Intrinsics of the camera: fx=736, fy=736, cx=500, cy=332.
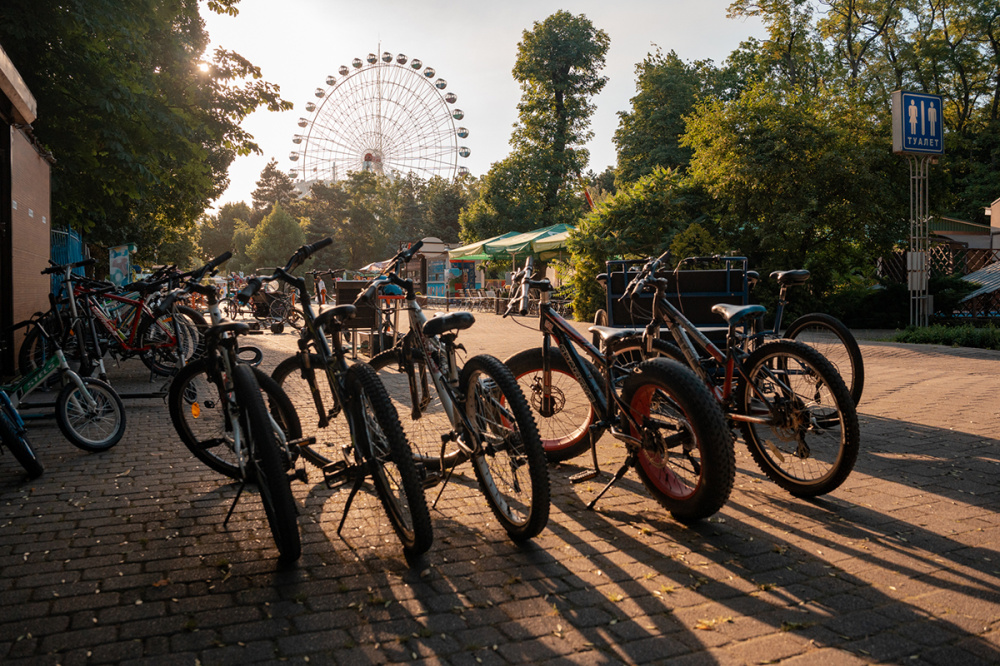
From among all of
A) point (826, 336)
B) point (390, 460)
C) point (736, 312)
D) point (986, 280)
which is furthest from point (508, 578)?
point (986, 280)

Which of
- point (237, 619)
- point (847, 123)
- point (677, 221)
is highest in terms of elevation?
point (847, 123)

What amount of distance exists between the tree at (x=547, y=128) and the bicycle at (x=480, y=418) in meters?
36.4

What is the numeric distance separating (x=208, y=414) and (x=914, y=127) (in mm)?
16922

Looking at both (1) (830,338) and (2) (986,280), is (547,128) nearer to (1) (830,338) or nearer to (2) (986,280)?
(2) (986,280)

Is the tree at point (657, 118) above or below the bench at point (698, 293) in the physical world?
above

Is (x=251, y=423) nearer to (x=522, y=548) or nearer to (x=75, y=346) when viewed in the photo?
(x=522, y=548)

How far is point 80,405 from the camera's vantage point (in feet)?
18.0

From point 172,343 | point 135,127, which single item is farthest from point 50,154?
point 172,343

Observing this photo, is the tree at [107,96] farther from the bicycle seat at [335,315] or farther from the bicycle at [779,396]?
the bicycle at [779,396]

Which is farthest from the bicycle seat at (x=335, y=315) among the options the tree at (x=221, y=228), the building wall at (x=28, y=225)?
the tree at (x=221, y=228)

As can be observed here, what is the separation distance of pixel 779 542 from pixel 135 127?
495 inches

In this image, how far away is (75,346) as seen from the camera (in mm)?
7723

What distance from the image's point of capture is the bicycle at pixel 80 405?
5328 mm

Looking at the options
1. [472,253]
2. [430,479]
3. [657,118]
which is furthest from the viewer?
[657,118]
